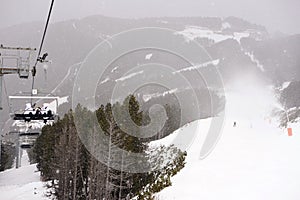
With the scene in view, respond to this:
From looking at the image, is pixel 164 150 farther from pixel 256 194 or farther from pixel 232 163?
pixel 256 194

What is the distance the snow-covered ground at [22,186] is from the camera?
3533cm

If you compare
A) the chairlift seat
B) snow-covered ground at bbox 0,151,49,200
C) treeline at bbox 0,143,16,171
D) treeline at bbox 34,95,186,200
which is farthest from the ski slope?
treeline at bbox 0,143,16,171

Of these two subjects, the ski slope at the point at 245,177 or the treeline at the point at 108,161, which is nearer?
the ski slope at the point at 245,177

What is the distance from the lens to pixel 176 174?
1867 cm

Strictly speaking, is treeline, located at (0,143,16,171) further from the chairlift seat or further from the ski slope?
the ski slope

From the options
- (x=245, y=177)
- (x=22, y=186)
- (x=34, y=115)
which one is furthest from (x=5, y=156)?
(x=245, y=177)

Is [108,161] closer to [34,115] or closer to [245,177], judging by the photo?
[34,115]

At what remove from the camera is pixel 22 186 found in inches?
1662

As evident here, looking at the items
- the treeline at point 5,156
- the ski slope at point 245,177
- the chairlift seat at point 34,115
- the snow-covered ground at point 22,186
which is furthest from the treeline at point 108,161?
the treeline at point 5,156

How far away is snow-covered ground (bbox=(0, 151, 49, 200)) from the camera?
35.3m

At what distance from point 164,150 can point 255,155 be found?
42.2ft

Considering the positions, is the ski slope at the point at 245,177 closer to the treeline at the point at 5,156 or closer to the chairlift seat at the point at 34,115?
the chairlift seat at the point at 34,115

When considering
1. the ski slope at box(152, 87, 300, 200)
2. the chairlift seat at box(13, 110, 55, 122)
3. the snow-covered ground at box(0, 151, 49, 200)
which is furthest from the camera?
the snow-covered ground at box(0, 151, 49, 200)

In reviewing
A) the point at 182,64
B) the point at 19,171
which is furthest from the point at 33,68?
the point at 182,64
